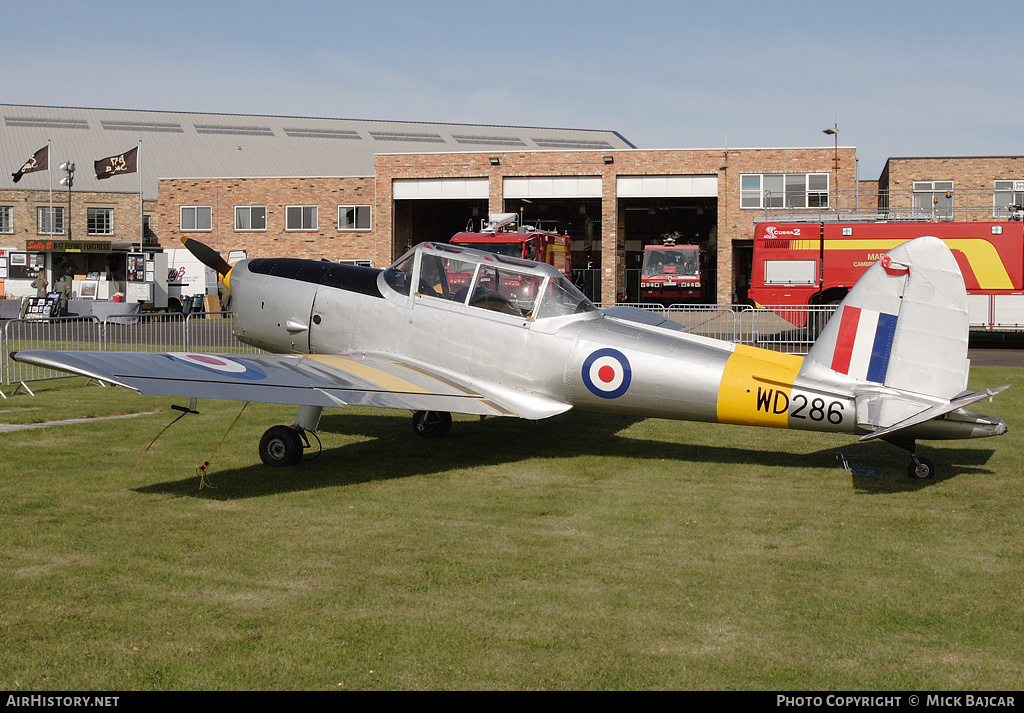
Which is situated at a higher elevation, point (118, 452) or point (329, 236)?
point (329, 236)

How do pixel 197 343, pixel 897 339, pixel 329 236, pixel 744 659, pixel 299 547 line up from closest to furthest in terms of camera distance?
pixel 744 659 → pixel 299 547 → pixel 897 339 → pixel 197 343 → pixel 329 236

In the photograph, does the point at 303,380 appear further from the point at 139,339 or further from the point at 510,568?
the point at 139,339

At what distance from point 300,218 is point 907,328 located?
131ft

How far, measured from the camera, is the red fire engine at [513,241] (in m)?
27.4

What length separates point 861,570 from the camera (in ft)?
20.4

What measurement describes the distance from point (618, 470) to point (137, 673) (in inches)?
231

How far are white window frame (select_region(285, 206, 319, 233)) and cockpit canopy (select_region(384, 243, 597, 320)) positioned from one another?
35960 millimetres

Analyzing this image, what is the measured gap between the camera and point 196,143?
60031 millimetres

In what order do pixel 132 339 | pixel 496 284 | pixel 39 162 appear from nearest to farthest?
pixel 496 284
pixel 132 339
pixel 39 162

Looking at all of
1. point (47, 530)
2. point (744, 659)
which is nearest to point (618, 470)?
point (744, 659)

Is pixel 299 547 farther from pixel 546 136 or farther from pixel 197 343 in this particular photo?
pixel 546 136

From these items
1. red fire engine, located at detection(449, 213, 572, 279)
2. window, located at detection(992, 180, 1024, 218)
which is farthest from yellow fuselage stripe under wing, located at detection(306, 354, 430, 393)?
window, located at detection(992, 180, 1024, 218)

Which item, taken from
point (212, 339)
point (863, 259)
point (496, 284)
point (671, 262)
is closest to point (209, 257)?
point (496, 284)

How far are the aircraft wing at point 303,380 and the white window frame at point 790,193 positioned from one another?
31560 mm
